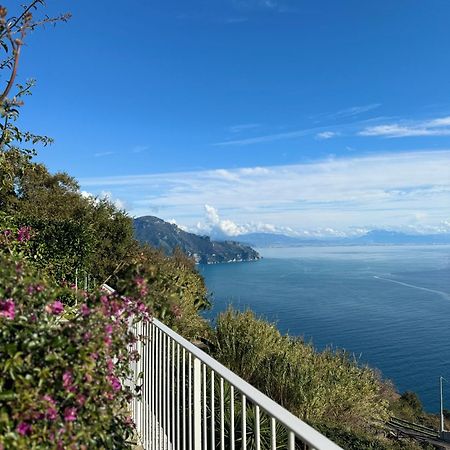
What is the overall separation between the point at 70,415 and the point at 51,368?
15 cm

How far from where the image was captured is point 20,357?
4.18ft

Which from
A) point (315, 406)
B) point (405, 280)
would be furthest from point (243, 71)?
point (405, 280)

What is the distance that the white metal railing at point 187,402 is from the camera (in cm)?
160

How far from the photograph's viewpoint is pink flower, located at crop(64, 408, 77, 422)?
1288mm

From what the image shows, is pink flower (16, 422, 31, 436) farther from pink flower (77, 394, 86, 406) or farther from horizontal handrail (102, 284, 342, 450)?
horizontal handrail (102, 284, 342, 450)

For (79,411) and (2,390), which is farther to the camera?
(79,411)

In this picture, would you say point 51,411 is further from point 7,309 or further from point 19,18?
point 19,18

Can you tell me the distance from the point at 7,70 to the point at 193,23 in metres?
15.9

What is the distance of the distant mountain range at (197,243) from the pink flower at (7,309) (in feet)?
501

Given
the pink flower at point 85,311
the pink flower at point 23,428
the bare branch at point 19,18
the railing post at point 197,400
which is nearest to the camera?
the pink flower at point 23,428

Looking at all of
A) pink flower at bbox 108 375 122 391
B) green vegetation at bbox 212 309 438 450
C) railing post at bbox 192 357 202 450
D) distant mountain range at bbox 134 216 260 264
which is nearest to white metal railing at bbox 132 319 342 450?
railing post at bbox 192 357 202 450

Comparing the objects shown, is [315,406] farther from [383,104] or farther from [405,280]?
[405,280]

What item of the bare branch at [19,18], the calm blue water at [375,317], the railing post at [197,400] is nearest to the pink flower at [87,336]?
the railing post at [197,400]

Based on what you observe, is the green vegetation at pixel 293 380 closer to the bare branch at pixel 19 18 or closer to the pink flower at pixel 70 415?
the pink flower at pixel 70 415
